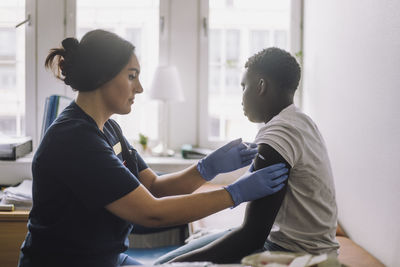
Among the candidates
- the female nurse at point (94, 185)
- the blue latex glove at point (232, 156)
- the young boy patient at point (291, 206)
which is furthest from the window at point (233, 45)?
the female nurse at point (94, 185)

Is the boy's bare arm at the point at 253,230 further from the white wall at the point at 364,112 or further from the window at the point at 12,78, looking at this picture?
the window at the point at 12,78

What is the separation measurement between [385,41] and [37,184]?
136 centimetres

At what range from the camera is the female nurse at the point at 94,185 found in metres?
1.14

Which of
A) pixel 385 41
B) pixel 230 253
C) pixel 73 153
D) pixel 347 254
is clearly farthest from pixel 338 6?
pixel 73 153

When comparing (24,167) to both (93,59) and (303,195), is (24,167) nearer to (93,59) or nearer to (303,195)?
(93,59)

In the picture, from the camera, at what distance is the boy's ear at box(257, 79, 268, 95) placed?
1.53m

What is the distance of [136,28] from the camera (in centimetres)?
315

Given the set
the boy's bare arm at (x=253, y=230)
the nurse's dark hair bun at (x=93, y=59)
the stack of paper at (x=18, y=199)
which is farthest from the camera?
the stack of paper at (x=18, y=199)

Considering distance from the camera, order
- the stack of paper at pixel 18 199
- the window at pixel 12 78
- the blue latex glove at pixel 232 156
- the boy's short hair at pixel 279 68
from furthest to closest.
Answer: the window at pixel 12 78 → the stack of paper at pixel 18 199 → the blue latex glove at pixel 232 156 → the boy's short hair at pixel 279 68

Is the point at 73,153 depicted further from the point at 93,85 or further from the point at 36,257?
the point at 36,257

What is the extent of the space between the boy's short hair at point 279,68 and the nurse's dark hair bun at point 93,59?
503mm

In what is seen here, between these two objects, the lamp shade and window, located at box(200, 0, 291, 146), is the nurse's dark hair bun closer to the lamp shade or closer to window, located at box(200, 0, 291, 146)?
the lamp shade

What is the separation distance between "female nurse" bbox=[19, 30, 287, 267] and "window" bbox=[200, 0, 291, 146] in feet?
6.18

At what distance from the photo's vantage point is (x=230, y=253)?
1406 millimetres
